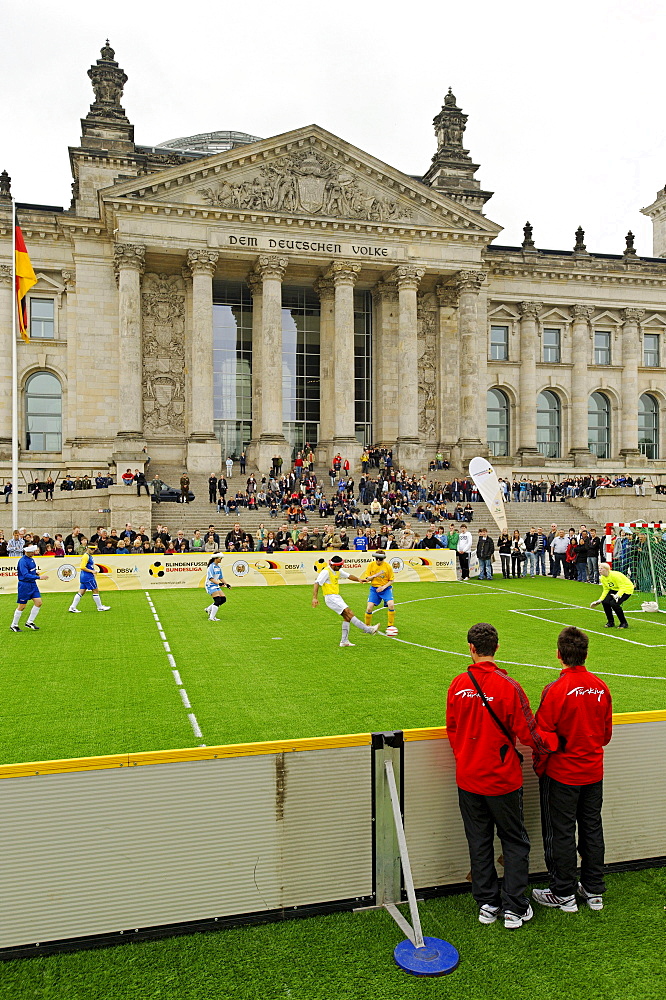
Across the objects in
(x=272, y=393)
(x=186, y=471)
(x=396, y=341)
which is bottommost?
(x=186, y=471)

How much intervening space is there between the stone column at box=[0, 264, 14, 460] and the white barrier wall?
4406 cm

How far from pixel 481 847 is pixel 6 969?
11.0ft

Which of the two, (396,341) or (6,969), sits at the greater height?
(396,341)

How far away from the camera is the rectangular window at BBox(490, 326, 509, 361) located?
5669cm

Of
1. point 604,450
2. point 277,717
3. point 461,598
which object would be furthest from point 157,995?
point 604,450

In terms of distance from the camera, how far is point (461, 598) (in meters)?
24.2

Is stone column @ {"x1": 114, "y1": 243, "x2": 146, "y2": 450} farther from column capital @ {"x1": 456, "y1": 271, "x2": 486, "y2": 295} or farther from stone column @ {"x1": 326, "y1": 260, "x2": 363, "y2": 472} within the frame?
column capital @ {"x1": 456, "y1": 271, "x2": 486, "y2": 295}

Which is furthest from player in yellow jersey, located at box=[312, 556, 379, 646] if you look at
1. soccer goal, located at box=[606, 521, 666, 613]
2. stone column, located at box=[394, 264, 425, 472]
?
stone column, located at box=[394, 264, 425, 472]

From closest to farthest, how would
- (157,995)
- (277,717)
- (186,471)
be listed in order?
(157,995)
(277,717)
(186,471)

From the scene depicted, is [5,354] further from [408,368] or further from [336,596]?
[336,596]

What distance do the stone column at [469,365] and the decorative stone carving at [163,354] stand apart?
17.7m

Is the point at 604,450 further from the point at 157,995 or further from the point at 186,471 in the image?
the point at 157,995

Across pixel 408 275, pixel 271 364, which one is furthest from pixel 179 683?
pixel 408 275

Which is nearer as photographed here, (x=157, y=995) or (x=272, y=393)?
(x=157, y=995)
